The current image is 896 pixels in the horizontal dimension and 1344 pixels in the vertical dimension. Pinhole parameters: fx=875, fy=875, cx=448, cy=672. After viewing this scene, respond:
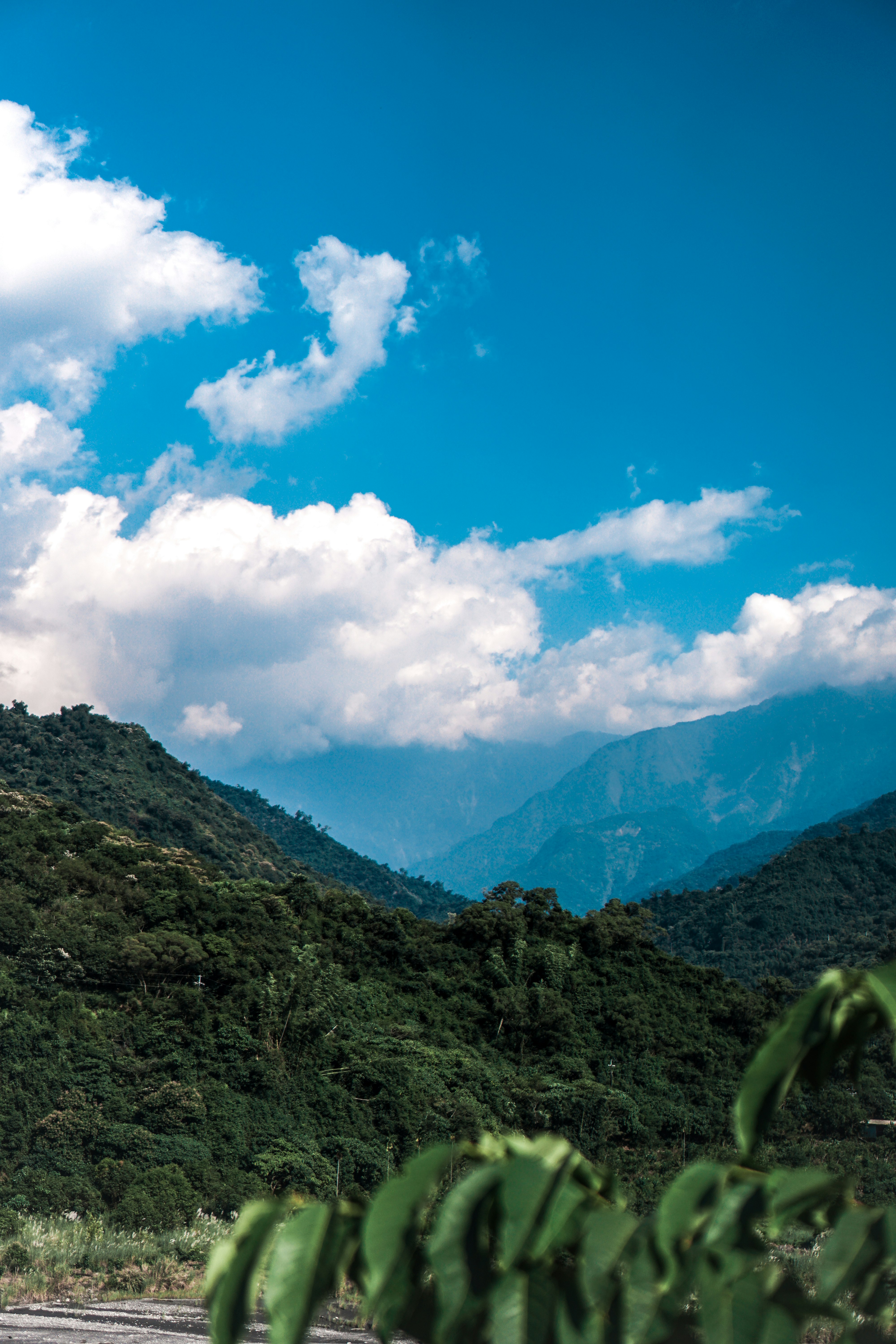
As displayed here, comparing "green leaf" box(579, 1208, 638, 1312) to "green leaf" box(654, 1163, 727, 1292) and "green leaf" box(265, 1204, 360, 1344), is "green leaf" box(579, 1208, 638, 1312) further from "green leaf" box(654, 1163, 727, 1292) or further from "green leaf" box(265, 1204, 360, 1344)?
"green leaf" box(265, 1204, 360, 1344)

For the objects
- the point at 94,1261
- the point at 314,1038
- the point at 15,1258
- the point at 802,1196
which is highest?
the point at 802,1196

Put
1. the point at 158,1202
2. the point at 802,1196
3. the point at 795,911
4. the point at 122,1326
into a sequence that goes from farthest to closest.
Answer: the point at 795,911, the point at 158,1202, the point at 122,1326, the point at 802,1196

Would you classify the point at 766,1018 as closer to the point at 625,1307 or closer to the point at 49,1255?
the point at 49,1255

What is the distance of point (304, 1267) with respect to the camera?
1396mm

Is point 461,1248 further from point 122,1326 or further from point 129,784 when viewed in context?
point 129,784

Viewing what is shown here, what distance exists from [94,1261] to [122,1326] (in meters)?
2.44

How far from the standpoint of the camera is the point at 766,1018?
24.2 metres

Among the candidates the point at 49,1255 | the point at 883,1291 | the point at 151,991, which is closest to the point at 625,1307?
the point at 883,1291

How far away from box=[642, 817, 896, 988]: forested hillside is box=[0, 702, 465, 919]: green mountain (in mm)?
33384

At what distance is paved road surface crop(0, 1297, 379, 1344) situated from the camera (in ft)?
29.2

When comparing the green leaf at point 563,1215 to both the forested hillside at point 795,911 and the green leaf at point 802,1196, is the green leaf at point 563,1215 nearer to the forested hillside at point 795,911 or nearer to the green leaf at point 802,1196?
the green leaf at point 802,1196

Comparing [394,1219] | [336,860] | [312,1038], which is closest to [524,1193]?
[394,1219]

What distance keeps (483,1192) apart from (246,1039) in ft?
60.9

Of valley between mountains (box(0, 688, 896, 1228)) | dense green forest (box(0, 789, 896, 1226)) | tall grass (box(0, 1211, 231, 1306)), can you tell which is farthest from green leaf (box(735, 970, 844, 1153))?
dense green forest (box(0, 789, 896, 1226))
